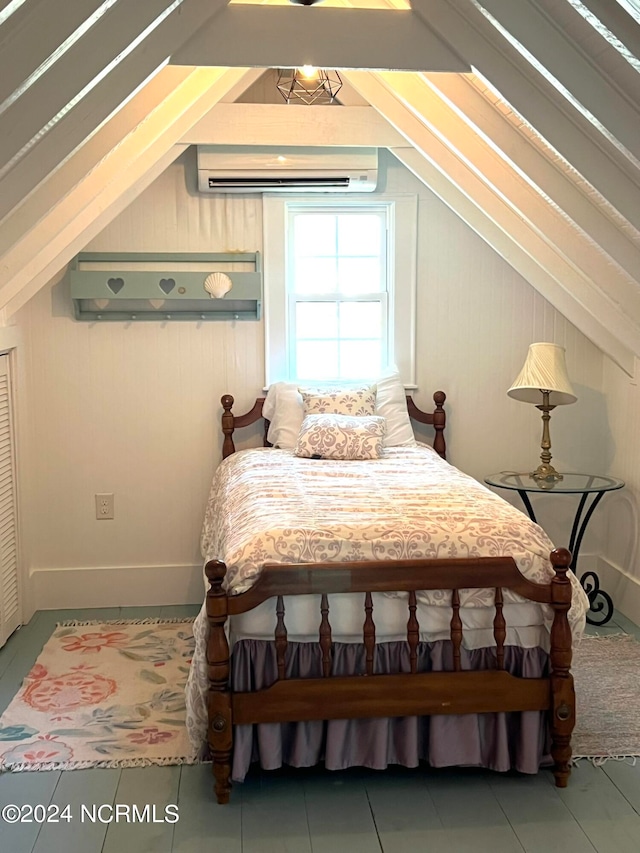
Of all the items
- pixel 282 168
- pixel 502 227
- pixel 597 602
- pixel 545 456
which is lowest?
pixel 597 602

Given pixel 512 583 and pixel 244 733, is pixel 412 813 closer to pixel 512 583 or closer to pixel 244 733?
pixel 244 733

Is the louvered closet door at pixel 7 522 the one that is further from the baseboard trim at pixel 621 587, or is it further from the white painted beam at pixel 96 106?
the baseboard trim at pixel 621 587

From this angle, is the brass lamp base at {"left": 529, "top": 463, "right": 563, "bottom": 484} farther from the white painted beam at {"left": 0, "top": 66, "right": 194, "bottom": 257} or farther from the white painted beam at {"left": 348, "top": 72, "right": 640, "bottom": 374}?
the white painted beam at {"left": 0, "top": 66, "right": 194, "bottom": 257}

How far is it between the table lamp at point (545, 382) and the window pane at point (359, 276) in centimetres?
92

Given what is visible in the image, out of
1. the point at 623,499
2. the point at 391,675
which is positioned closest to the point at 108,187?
the point at 391,675

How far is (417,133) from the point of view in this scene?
13.0 ft

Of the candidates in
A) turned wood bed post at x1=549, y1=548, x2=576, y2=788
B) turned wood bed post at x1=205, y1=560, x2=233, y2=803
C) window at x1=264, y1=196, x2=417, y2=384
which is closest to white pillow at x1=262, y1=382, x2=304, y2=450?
window at x1=264, y1=196, x2=417, y2=384

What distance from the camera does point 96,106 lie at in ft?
8.58

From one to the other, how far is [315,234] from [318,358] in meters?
0.64

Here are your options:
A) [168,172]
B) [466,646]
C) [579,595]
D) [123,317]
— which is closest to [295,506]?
[466,646]

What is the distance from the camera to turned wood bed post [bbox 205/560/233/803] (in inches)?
105

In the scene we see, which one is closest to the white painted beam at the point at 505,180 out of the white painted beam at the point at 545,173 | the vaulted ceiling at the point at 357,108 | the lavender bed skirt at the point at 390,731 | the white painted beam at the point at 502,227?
the vaulted ceiling at the point at 357,108

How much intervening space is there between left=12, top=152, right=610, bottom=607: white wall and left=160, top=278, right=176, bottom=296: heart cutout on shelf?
0.63ft

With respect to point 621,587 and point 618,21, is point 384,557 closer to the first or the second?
point 618,21
